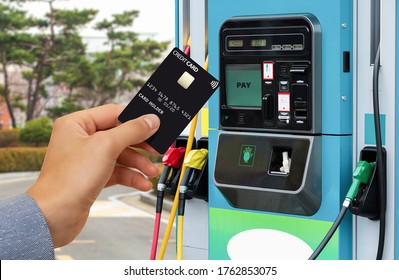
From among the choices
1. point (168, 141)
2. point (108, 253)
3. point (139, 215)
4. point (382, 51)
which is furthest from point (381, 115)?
point (139, 215)

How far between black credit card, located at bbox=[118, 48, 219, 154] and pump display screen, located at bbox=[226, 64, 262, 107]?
1.50ft

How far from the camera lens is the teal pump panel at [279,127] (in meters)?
2.18

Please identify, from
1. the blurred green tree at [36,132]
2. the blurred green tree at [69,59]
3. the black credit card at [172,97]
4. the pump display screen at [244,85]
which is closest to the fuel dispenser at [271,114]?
the pump display screen at [244,85]

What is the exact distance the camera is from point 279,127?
2266 millimetres

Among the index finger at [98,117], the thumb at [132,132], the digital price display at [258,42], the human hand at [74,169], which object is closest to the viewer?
the human hand at [74,169]

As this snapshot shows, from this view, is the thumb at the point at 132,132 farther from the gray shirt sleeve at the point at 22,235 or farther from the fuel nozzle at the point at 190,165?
the fuel nozzle at the point at 190,165

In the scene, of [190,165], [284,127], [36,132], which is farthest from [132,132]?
[36,132]

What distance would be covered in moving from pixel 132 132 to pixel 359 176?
2.65ft

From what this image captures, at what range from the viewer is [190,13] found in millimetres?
2727

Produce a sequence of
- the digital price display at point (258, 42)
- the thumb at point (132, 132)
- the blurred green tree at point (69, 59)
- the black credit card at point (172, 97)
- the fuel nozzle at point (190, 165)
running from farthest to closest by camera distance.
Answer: the blurred green tree at point (69, 59), the fuel nozzle at point (190, 165), the digital price display at point (258, 42), the black credit card at point (172, 97), the thumb at point (132, 132)

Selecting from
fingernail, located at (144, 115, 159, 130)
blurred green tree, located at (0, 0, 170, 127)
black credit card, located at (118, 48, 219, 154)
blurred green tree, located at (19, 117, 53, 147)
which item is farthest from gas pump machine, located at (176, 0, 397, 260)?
blurred green tree, located at (0, 0, 170, 127)

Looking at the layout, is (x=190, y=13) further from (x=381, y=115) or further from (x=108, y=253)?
(x=108, y=253)

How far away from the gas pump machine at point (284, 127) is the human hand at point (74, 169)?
0.71 metres

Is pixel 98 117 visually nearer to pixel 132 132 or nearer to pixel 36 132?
pixel 132 132
